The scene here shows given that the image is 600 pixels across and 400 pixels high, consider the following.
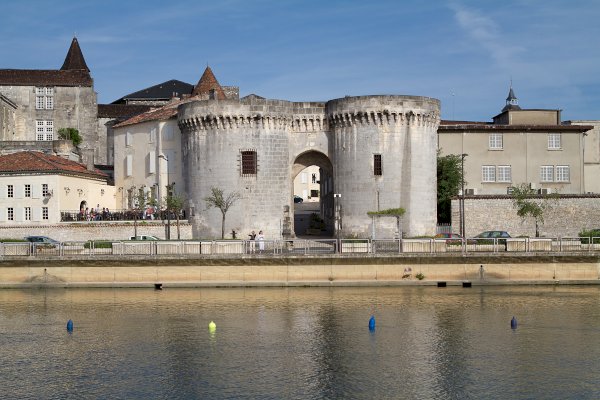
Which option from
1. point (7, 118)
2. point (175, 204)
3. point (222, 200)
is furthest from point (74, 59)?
point (222, 200)

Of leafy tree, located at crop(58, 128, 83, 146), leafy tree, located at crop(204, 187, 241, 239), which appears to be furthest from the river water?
leafy tree, located at crop(58, 128, 83, 146)

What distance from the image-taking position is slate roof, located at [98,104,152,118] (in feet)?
293

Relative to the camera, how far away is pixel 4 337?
3209 centimetres

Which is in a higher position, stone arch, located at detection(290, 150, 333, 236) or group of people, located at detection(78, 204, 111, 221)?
stone arch, located at detection(290, 150, 333, 236)

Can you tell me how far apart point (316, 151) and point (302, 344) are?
28.7 meters

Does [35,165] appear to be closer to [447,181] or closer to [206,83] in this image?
[206,83]

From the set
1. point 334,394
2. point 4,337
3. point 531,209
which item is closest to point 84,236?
point 4,337

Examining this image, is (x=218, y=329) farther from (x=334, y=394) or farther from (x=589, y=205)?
(x=589, y=205)

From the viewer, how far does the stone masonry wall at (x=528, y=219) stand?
56.9 m

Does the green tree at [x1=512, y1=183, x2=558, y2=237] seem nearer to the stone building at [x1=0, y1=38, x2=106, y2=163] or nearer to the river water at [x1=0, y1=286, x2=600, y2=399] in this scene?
the river water at [x1=0, y1=286, x2=600, y2=399]

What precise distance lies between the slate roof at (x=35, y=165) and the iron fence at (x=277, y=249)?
1385cm

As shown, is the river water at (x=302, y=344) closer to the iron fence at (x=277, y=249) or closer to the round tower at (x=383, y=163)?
the iron fence at (x=277, y=249)

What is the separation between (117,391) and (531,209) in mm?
36557

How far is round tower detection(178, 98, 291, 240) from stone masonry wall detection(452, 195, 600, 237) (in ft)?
43.3
